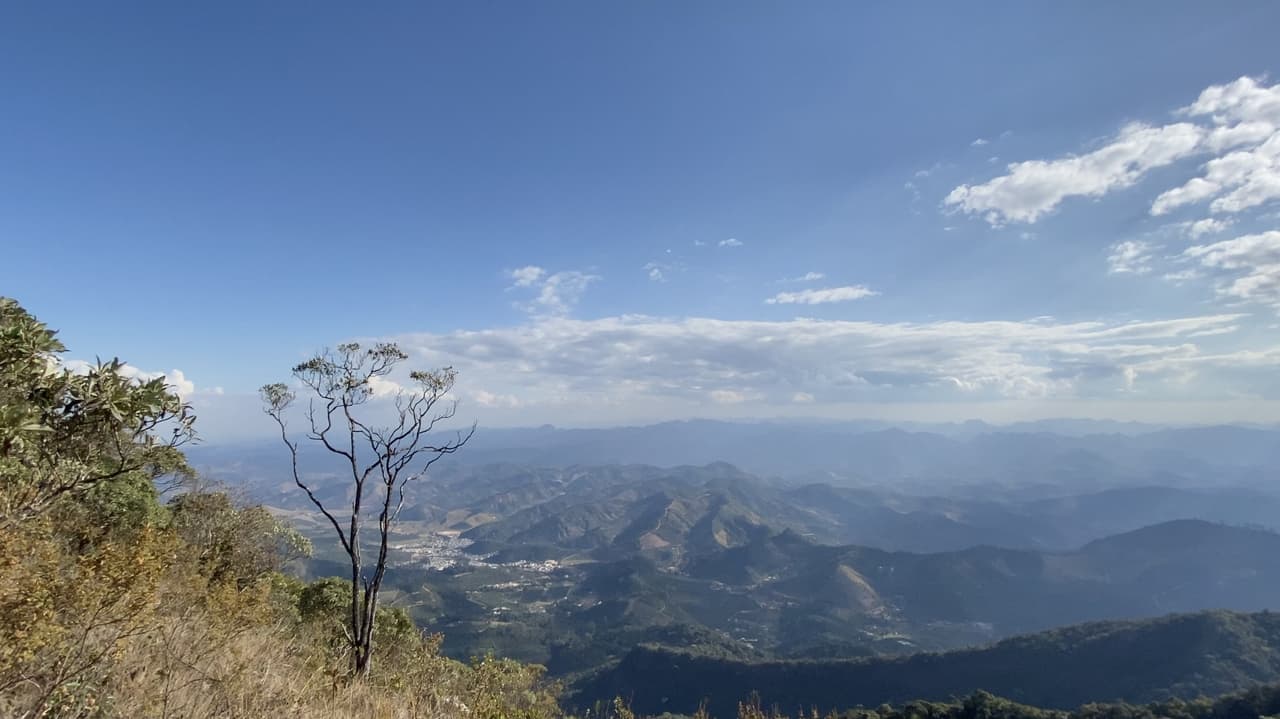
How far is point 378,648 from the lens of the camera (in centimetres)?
1667

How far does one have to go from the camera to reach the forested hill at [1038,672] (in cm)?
10144

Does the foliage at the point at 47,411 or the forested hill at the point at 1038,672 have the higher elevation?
the foliage at the point at 47,411

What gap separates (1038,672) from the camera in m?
108

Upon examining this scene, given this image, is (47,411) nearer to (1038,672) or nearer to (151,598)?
(151,598)

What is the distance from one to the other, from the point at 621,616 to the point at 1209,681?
148728 millimetres

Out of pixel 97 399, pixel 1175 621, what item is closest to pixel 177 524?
pixel 97 399

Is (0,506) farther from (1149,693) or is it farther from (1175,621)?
(1175,621)

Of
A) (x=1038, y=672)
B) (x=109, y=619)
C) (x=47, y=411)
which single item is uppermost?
(x=47, y=411)

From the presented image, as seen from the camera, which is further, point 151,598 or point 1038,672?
point 1038,672

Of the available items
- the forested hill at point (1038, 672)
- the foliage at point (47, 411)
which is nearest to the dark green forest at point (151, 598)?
the foliage at point (47, 411)

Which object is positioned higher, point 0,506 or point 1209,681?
point 0,506

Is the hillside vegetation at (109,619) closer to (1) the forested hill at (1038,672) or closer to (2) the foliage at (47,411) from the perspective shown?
(2) the foliage at (47,411)

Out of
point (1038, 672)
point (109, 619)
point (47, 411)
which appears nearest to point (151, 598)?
point (109, 619)

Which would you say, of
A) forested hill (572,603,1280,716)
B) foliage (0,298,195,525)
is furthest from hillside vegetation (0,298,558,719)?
forested hill (572,603,1280,716)
